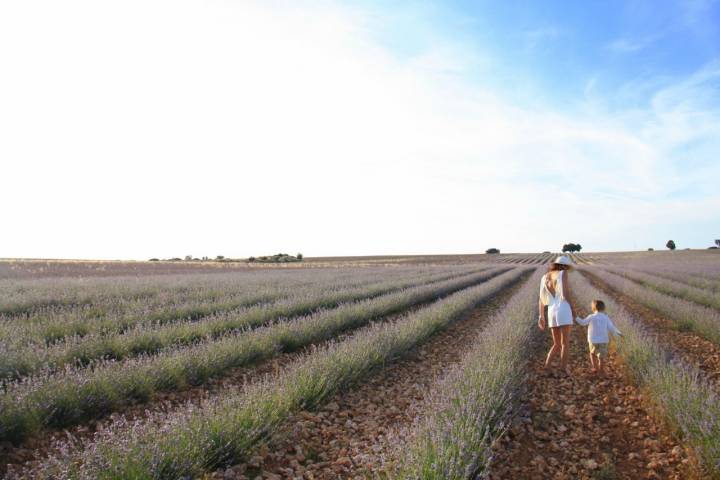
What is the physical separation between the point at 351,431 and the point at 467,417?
1255 mm

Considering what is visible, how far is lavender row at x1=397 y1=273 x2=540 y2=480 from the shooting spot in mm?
2801

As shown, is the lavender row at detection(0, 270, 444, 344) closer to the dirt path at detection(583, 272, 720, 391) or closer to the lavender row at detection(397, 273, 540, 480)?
the lavender row at detection(397, 273, 540, 480)

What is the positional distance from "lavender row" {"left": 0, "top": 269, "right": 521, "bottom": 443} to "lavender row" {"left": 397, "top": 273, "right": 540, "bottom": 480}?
2947 millimetres

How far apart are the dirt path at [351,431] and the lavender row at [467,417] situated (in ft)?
0.79

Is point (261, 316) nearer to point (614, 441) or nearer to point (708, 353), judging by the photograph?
point (614, 441)

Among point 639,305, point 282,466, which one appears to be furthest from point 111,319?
point 639,305

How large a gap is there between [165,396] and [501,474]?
3745 mm

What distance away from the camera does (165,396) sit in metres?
5.03

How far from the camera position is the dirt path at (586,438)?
3617 millimetres

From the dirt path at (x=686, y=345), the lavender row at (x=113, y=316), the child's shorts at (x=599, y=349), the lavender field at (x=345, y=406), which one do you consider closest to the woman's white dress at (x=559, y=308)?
the child's shorts at (x=599, y=349)

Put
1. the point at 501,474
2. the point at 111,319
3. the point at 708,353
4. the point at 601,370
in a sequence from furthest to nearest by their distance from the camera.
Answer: the point at 111,319 → the point at 708,353 → the point at 601,370 → the point at 501,474

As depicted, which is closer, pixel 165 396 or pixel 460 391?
pixel 460 391

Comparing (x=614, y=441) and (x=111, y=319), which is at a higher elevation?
(x=111, y=319)

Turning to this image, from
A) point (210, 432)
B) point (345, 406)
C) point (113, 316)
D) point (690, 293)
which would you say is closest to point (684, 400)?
point (345, 406)
